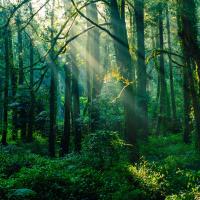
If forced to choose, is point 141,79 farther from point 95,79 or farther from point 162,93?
point 162,93

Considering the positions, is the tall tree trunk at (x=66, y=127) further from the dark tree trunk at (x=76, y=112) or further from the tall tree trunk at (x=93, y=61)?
the tall tree trunk at (x=93, y=61)

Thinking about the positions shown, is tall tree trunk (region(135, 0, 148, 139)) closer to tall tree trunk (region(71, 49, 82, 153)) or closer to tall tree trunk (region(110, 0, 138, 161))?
tall tree trunk (region(71, 49, 82, 153))

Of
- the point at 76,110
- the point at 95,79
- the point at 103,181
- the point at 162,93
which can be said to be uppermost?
the point at 95,79

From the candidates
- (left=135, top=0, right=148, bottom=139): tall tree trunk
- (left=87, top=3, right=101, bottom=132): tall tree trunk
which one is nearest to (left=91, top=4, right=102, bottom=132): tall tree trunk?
(left=87, top=3, right=101, bottom=132): tall tree trunk

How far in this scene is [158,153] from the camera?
732 inches

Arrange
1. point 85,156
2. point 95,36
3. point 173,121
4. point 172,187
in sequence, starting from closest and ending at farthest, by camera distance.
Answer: point 172,187 < point 85,156 < point 95,36 < point 173,121

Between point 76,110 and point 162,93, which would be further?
point 162,93

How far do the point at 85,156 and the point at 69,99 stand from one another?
8477 mm

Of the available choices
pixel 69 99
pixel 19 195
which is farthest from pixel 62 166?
pixel 69 99

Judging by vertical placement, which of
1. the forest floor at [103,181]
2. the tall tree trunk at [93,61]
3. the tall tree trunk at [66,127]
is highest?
the tall tree trunk at [93,61]

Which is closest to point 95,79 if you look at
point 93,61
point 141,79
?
point 93,61

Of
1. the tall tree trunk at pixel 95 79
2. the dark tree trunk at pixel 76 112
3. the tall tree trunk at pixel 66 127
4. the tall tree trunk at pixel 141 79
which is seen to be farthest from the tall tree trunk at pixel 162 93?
the tall tree trunk at pixel 66 127

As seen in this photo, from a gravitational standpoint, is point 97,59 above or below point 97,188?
above

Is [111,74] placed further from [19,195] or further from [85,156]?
[19,195]
